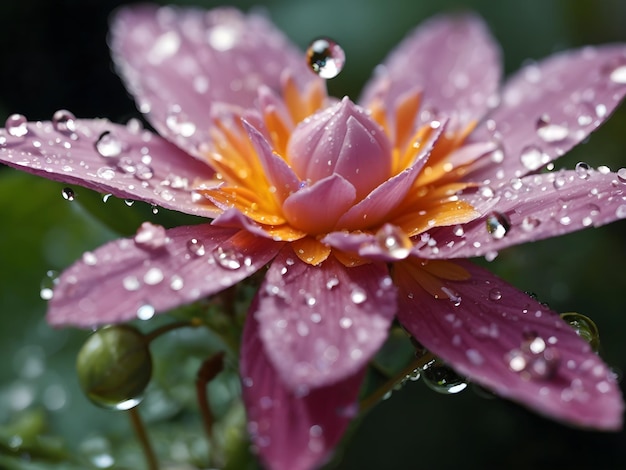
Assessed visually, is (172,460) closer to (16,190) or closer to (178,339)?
(178,339)

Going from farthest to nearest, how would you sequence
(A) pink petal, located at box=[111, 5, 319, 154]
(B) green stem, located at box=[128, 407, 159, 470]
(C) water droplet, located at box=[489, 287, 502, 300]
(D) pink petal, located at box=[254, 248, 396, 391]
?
(A) pink petal, located at box=[111, 5, 319, 154] < (B) green stem, located at box=[128, 407, 159, 470] < (C) water droplet, located at box=[489, 287, 502, 300] < (D) pink petal, located at box=[254, 248, 396, 391]

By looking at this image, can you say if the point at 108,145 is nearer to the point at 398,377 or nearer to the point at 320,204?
the point at 320,204

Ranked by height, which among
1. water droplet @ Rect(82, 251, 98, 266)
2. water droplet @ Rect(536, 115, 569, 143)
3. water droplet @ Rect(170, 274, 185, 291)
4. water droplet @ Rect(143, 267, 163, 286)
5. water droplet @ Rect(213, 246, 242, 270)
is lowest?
water droplet @ Rect(536, 115, 569, 143)

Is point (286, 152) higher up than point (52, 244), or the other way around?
point (286, 152)

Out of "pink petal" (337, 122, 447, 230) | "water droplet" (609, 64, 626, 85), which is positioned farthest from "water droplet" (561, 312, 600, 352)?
"water droplet" (609, 64, 626, 85)

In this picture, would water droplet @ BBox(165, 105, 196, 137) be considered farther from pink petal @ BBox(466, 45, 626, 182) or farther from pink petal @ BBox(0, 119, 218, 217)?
pink petal @ BBox(466, 45, 626, 182)

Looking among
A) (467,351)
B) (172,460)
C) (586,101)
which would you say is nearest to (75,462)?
(172,460)
